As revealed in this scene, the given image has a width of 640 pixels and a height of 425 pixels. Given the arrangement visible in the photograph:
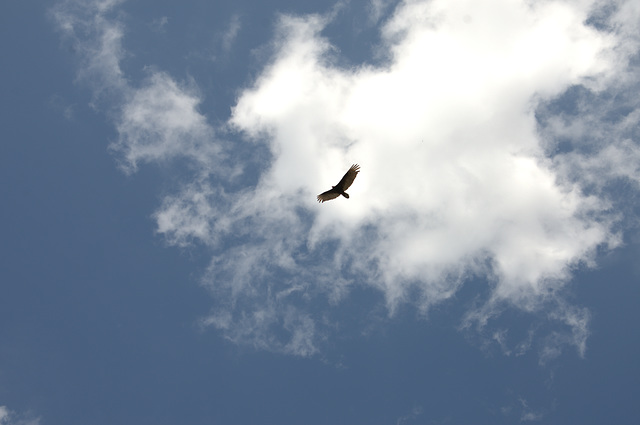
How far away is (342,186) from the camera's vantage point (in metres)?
79.8

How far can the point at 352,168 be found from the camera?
79062mm

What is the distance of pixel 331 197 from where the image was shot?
264 ft

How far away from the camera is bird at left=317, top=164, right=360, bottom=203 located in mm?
79125

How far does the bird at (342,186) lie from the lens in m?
79.1

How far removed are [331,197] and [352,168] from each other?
12.2 ft
